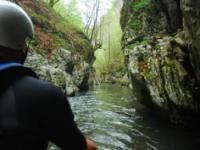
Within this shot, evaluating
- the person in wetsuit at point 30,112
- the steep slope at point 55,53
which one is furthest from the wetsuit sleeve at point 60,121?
the steep slope at point 55,53

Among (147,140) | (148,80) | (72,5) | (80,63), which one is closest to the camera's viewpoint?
(147,140)

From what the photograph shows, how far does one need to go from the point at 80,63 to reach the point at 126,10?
28.0 ft

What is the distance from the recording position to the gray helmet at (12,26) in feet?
5.38

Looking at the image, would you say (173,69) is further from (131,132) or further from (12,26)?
(12,26)

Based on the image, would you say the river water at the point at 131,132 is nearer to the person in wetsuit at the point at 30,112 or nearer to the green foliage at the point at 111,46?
the person in wetsuit at the point at 30,112

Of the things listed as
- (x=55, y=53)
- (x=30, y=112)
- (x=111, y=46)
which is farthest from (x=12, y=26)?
(x=111, y=46)

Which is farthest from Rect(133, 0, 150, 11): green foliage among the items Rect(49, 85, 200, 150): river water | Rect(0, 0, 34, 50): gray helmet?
Rect(0, 0, 34, 50): gray helmet

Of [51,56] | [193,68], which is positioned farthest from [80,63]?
[193,68]

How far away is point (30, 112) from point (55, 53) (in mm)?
19146

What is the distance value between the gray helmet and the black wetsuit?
0.18 metres

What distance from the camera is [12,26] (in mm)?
1657

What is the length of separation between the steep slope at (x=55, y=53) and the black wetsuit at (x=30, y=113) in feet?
46.4

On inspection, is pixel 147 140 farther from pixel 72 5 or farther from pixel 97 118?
pixel 72 5

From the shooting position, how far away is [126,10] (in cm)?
1744
